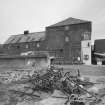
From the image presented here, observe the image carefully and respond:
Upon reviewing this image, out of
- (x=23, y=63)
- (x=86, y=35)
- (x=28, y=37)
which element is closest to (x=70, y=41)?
(x=86, y=35)

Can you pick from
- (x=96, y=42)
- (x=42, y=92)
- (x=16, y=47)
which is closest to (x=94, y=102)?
(x=42, y=92)

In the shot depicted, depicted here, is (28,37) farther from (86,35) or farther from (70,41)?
(86,35)

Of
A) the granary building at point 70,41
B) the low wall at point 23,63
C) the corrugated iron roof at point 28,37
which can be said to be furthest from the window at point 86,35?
the low wall at point 23,63

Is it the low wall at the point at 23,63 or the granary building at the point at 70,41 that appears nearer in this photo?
the low wall at the point at 23,63

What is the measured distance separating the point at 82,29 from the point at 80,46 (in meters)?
4.19

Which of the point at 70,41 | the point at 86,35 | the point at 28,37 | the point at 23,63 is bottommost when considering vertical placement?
the point at 23,63

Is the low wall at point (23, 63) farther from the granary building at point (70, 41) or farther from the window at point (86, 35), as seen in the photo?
the window at point (86, 35)

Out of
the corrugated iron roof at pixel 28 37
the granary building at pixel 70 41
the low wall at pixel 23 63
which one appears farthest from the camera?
the corrugated iron roof at pixel 28 37

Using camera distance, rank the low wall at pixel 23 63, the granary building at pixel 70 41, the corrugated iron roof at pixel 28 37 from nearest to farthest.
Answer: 1. the low wall at pixel 23 63
2. the granary building at pixel 70 41
3. the corrugated iron roof at pixel 28 37

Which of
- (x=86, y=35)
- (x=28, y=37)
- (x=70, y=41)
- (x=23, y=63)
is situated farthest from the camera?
(x=28, y=37)

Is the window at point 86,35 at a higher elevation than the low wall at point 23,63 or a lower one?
higher

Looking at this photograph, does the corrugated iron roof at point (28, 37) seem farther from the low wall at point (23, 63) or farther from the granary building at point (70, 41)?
the low wall at point (23, 63)

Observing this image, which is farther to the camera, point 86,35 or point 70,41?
point 70,41

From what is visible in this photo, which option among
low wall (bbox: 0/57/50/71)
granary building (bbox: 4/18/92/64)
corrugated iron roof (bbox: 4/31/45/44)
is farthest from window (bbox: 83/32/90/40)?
low wall (bbox: 0/57/50/71)
